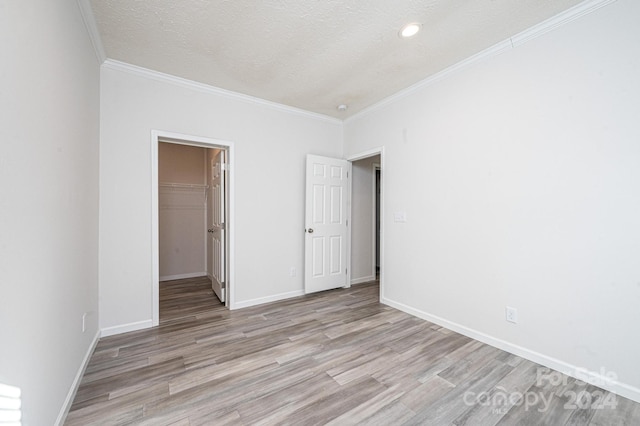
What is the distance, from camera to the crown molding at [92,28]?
6.25ft

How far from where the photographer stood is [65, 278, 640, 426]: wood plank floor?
1.59 metres

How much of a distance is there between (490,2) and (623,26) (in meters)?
0.88

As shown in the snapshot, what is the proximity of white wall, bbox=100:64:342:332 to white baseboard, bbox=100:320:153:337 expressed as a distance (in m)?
0.01

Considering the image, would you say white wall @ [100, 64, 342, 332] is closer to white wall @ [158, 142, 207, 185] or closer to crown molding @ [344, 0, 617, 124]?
crown molding @ [344, 0, 617, 124]

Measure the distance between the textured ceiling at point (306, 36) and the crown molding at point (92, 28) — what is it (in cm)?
4

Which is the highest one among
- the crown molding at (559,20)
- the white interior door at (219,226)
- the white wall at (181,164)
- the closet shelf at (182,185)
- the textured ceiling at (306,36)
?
the textured ceiling at (306,36)

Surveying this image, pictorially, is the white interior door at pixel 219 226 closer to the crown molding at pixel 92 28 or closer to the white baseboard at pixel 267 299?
the white baseboard at pixel 267 299

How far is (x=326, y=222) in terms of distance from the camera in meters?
4.02

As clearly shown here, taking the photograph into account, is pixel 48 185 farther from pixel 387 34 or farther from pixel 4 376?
pixel 387 34

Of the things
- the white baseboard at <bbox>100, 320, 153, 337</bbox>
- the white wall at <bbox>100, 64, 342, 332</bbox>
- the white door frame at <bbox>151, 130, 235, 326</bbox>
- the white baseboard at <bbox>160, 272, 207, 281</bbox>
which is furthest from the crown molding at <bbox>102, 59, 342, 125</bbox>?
the white baseboard at <bbox>160, 272, 207, 281</bbox>

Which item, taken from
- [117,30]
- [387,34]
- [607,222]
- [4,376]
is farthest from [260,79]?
[607,222]

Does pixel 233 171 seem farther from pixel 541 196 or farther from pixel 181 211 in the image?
pixel 541 196

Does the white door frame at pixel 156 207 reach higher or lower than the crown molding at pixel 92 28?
lower

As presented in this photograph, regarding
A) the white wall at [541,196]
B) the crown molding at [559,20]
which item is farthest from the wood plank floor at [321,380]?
the crown molding at [559,20]
